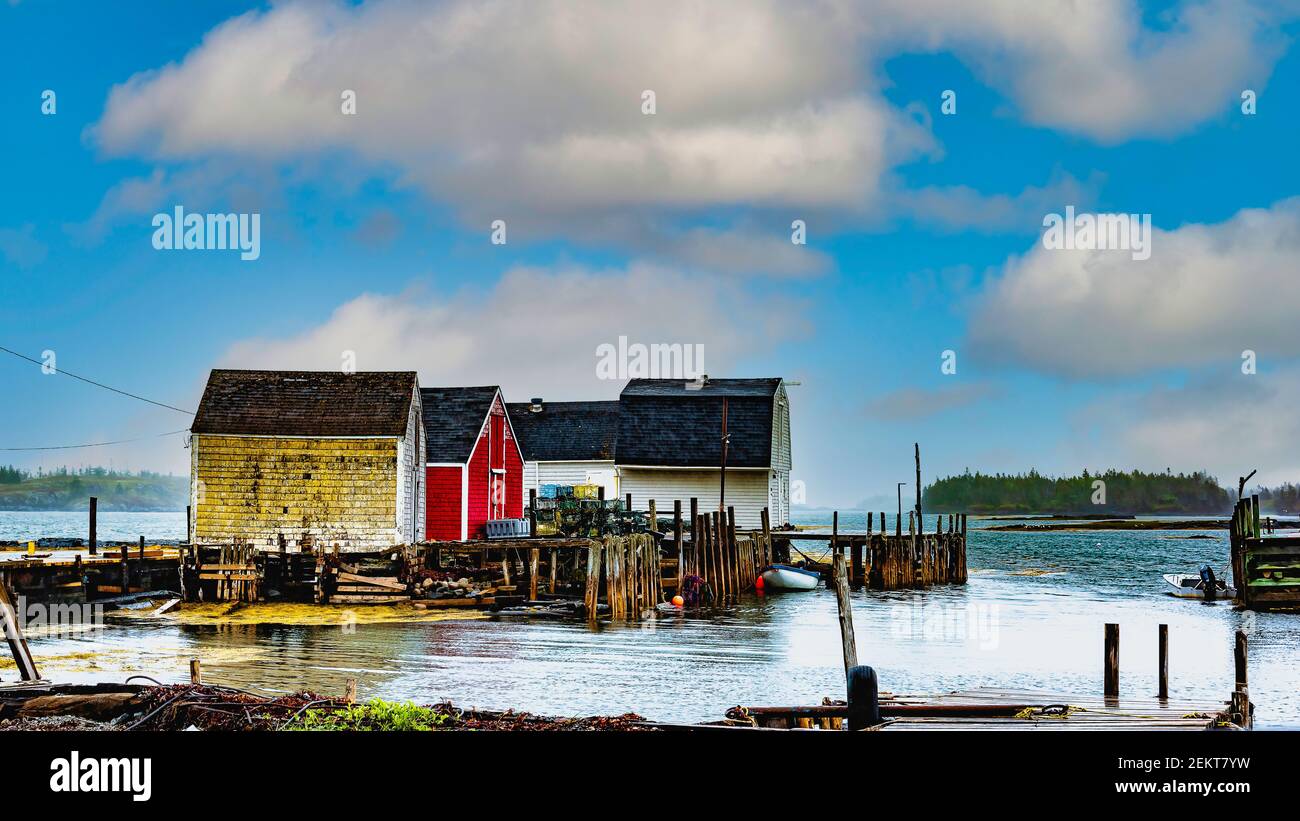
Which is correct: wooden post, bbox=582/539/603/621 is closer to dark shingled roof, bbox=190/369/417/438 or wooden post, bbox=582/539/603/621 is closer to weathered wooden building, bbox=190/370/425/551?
weathered wooden building, bbox=190/370/425/551

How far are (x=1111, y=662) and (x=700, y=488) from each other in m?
39.1

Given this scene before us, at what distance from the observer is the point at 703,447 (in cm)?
5612

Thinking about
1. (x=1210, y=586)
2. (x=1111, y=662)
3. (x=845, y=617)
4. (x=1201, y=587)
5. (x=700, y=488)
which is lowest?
(x=1201, y=587)

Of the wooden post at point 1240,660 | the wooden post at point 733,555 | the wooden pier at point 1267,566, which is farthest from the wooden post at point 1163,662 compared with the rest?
the wooden post at point 733,555

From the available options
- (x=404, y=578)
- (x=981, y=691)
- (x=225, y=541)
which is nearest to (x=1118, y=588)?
(x=404, y=578)

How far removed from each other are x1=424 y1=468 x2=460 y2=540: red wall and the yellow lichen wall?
441 centimetres

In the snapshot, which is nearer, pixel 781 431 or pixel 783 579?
pixel 783 579

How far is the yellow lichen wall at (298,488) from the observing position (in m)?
39.8

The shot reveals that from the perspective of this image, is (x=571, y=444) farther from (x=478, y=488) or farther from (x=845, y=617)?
(x=845, y=617)

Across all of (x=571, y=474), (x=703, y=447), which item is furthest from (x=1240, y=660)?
(x=571, y=474)

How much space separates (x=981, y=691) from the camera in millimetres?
16453

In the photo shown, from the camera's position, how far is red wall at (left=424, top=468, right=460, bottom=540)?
44625 millimetres
